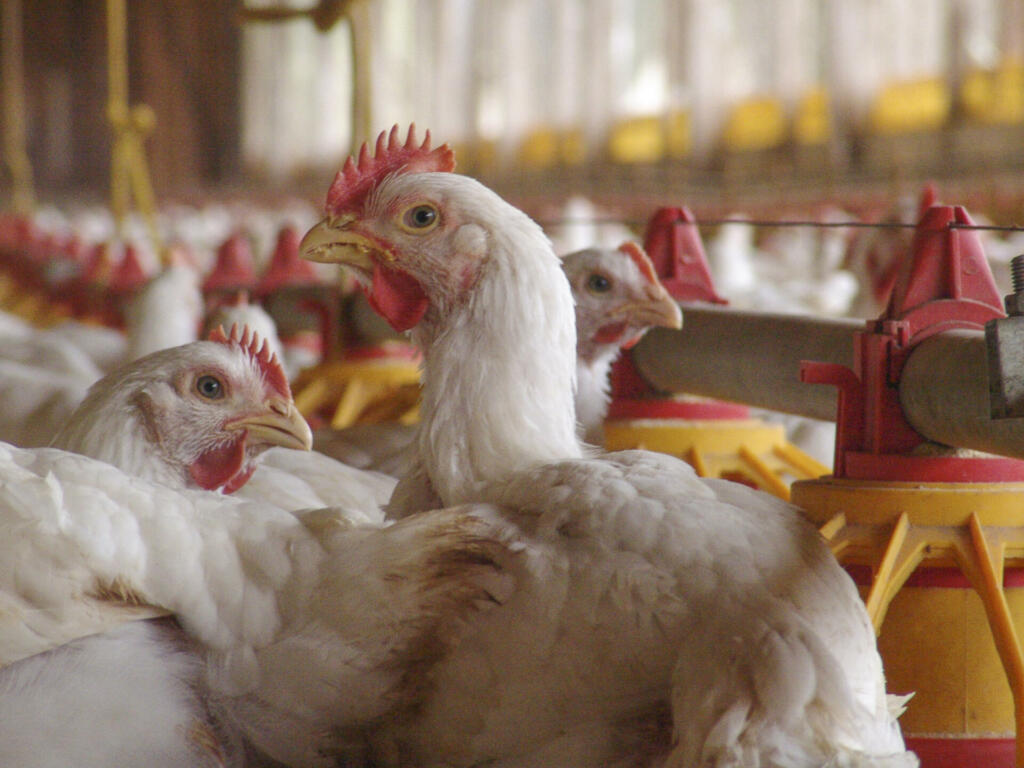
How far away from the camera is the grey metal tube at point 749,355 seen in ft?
5.42

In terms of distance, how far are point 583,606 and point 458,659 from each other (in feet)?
0.45

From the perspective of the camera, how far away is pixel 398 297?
1412mm

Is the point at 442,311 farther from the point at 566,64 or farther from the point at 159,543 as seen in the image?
the point at 566,64

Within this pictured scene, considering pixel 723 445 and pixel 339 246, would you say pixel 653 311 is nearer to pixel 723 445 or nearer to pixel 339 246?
pixel 723 445

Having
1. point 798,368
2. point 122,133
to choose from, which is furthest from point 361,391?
point 122,133

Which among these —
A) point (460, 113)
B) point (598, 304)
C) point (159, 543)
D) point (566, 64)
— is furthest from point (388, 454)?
point (460, 113)

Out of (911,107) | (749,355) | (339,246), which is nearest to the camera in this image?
(339,246)

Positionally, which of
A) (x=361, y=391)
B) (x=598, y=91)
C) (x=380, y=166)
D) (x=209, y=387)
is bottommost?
(x=361, y=391)

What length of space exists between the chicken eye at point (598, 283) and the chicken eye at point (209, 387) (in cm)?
71

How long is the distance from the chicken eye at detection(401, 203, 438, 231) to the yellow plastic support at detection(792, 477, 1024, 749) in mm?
521

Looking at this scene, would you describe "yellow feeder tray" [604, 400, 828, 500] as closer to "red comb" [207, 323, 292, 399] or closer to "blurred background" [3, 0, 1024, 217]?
"red comb" [207, 323, 292, 399]

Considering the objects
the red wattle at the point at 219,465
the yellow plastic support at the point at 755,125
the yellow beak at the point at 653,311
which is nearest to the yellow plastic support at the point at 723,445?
the yellow beak at the point at 653,311

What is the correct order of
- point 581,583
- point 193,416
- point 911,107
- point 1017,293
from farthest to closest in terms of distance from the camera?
point 911,107 < point 193,416 < point 1017,293 < point 581,583

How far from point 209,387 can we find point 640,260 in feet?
2.59
